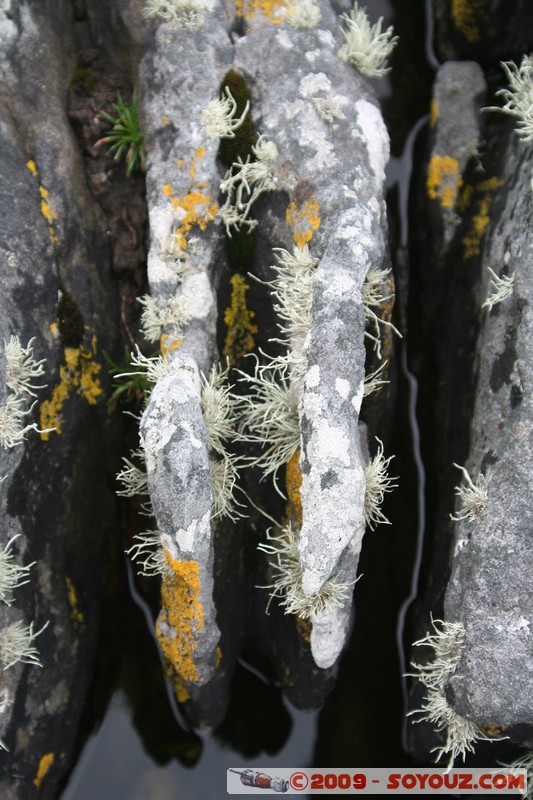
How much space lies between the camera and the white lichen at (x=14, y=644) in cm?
494

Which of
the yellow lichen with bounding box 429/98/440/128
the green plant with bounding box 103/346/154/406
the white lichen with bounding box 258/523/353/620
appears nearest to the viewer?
the white lichen with bounding box 258/523/353/620

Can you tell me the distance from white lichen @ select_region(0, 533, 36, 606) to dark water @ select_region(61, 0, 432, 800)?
5.15ft

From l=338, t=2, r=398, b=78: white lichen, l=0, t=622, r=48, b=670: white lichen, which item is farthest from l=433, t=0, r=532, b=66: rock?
l=0, t=622, r=48, b=670: white lichen

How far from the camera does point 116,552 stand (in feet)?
20.4

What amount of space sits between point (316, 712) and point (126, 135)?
511cm

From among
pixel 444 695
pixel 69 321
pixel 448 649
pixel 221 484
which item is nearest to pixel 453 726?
pixel 444 695

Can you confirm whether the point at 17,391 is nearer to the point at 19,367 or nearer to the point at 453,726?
the point at 19,367

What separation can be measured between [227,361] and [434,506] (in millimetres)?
2218

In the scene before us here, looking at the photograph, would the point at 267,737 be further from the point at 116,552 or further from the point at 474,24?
the point at 474,24

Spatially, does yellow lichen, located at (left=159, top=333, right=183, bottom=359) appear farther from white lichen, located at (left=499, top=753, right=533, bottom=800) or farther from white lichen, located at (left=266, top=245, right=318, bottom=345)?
white lichen, located at (left=499, top=753, right=533, bottom=800)

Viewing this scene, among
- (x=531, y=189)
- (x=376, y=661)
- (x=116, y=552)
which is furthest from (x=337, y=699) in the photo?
(x=531, y=189)

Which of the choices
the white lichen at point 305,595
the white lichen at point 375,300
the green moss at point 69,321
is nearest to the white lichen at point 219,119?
the white lichen at point 375,300

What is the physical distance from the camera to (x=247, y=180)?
5.10 m

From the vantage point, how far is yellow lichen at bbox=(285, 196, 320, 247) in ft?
16.2
